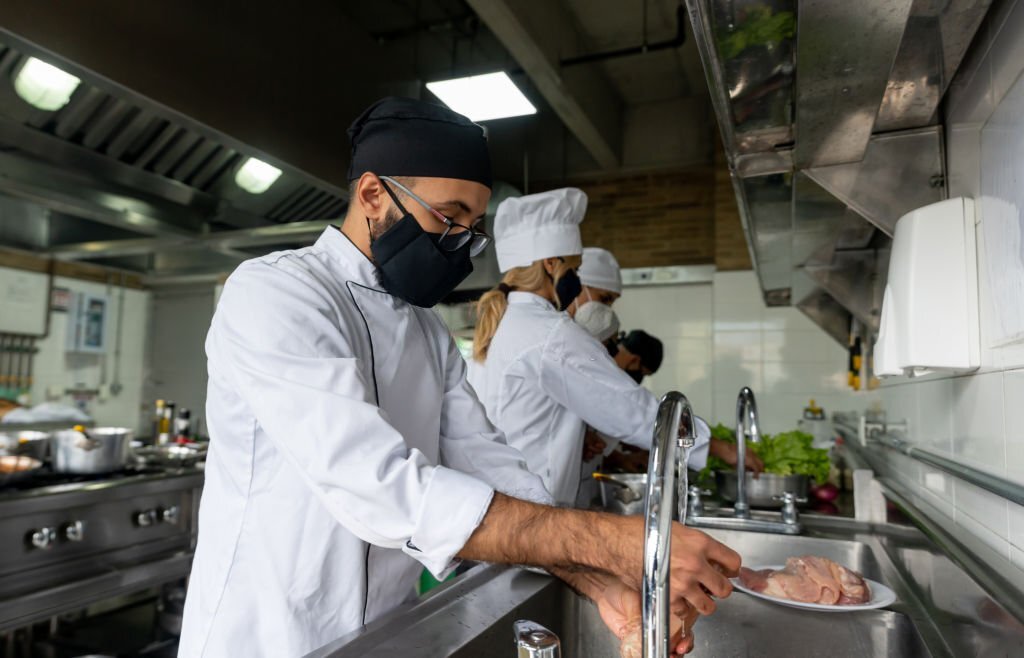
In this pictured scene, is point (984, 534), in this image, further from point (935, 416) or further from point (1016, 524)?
point (935, 416)

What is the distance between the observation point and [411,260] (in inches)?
47.7

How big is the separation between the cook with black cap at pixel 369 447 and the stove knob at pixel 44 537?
1.59m

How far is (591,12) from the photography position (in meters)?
4.64

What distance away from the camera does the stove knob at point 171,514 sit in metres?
2.90

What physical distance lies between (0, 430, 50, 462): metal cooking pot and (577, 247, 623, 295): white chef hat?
2345mm

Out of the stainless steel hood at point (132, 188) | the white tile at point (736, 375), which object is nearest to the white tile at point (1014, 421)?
the stainless steel hood at point (132, 188)

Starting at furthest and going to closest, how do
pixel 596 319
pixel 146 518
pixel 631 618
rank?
pixel 596 319 < pixel 146 518 < pixel 631 618

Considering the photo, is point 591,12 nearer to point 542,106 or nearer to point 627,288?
point 542,106

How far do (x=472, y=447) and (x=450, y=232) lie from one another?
44cm

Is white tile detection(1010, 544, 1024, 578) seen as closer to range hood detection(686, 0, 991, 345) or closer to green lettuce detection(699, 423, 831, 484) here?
range hood detection(686, 0, 991, 345)

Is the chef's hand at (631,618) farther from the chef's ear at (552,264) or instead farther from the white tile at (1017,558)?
the chef's ear at (552,264)

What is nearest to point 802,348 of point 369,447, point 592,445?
point 592,445

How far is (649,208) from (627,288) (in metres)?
0.77

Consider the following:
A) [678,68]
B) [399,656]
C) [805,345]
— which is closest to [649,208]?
[678,68]
